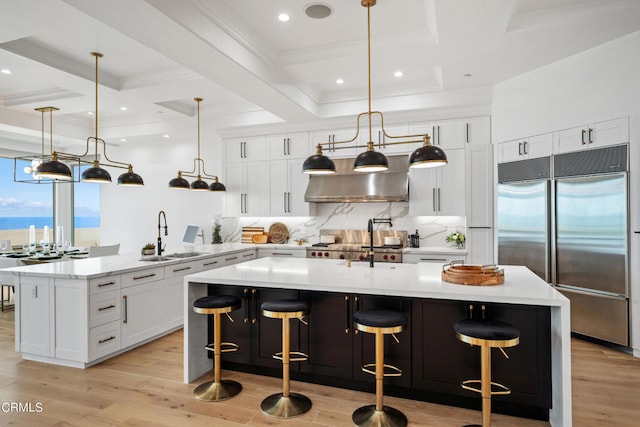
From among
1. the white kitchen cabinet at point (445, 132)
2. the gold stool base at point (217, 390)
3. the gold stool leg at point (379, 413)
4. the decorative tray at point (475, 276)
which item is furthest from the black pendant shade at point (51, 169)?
the white kitchen cabinet at point (445, 132)

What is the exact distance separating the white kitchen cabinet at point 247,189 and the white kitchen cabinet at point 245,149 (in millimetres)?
103

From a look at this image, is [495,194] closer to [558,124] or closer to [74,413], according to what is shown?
[558,124]

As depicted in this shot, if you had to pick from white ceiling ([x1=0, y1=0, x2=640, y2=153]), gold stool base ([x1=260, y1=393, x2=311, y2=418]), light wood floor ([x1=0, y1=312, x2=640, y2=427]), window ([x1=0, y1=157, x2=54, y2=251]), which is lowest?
light wood floor ([x1=0, y1=312, x2=640, y2=427])

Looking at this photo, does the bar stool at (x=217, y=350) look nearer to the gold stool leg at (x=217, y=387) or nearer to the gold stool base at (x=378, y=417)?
the gold stool leg at (x=217, y=387)

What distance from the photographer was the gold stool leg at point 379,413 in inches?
99.3

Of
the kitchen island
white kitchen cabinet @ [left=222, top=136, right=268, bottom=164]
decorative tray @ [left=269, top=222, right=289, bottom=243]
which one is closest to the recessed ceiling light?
the kitchen island

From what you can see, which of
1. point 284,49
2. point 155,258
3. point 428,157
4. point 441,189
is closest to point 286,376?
point 428,157

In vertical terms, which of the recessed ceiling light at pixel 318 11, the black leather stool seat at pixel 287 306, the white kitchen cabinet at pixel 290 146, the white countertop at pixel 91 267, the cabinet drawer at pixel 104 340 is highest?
the recessed ceiling light at pixel 318 11

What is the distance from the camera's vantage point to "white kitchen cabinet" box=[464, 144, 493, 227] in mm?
5191

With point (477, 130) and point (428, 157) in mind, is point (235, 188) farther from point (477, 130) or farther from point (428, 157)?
point (428, 157)

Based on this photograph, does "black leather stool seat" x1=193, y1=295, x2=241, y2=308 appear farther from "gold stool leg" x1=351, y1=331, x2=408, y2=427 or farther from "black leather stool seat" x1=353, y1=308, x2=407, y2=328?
"gold stool leg" x1=351, y1=331, x2=408, y2=427

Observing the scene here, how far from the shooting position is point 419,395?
2.87m

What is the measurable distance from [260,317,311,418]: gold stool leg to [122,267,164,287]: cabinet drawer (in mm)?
1969

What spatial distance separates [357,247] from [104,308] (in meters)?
3.36
